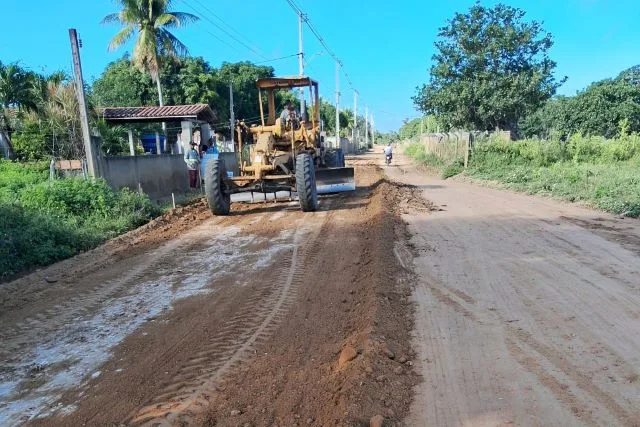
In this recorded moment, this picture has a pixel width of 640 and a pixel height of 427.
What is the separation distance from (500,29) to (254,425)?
26502 millimetres

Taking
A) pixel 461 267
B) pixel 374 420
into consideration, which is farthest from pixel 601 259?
pixel 374 420

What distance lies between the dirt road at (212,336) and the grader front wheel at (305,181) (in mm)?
2875

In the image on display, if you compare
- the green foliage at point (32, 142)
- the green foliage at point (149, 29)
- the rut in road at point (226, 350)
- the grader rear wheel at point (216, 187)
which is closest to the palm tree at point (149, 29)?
the green foliage at point (149, 29)

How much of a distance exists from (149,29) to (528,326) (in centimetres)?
2904

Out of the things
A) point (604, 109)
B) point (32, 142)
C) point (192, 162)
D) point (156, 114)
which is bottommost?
point (192, 162)

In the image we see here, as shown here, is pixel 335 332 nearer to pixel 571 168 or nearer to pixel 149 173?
pixel 149 173

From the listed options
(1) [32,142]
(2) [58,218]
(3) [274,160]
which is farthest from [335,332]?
(1) [32,142]

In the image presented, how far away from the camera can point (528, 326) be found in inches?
187

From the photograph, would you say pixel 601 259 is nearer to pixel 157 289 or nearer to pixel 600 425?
pixel 600 425

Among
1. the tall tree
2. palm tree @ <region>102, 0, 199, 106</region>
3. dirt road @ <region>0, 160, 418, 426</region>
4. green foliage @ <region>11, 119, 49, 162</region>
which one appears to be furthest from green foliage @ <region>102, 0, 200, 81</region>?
dirt road @ <region>0, 160, 418, 426</region>

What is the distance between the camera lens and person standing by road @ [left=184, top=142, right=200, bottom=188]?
55.3ft

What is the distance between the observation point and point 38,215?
360 inches

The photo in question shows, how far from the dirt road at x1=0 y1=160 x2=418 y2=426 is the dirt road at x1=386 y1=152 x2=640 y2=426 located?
13.0 inches

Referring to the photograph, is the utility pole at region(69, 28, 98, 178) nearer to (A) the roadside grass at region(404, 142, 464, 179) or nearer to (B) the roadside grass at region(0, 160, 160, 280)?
(B) the roadside grass at region(0, 160, 160, 280)
